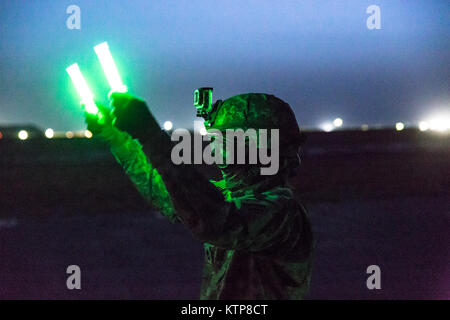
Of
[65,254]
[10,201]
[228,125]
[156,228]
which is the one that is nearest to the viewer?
[228,125]

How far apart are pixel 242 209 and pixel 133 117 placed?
1.38 ft

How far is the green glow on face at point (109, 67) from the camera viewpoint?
1.50m

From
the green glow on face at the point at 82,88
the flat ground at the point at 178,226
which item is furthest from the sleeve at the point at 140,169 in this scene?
the flat ground at the point at 178,226

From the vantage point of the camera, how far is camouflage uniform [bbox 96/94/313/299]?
52.4 inches

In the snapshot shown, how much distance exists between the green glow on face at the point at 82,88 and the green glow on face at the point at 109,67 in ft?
0.37

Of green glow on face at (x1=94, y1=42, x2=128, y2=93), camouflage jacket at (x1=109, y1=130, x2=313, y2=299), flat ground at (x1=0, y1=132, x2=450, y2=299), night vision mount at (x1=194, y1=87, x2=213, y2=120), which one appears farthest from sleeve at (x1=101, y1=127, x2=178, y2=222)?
flat ground at (x1=0, y1=132, x2=450, y2=299)

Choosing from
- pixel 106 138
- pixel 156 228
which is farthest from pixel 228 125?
pixel 156 228

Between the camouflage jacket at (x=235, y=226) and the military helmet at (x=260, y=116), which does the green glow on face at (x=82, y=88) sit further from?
the military helmet at (x=260, y=116)

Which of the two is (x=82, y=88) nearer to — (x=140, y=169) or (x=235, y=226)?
(x=140, y=169)

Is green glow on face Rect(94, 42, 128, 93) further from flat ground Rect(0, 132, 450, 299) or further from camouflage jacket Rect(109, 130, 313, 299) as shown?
flat ground Rect(0, 132, 450, 299)

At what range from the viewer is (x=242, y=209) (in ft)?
4.65
